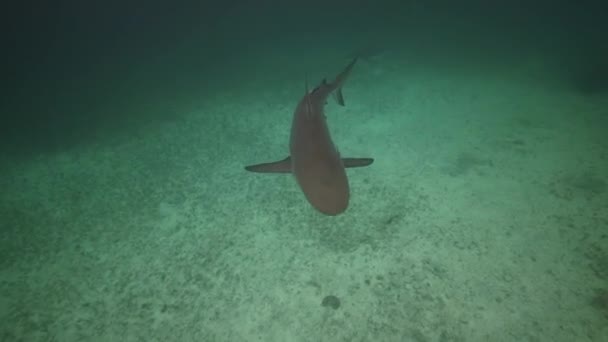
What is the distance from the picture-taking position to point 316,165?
3266 mm

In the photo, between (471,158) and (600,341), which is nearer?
(600,341)

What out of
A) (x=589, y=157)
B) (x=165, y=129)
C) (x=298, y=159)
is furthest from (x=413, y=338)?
(x=165, y=129)

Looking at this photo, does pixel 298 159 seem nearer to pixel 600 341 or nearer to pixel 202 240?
pixel 202 240

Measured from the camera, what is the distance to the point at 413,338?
2.86 metres

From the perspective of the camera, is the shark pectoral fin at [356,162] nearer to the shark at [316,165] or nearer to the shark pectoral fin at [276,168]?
the shark at [316,165]

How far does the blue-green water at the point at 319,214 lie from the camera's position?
3.12 metres

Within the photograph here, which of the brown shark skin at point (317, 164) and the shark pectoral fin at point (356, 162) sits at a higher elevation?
the brown shark skin at point (317, 164)

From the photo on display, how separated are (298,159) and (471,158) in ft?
10.4

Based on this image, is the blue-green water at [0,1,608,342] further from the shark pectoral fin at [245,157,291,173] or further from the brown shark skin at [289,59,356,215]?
the brown shark skin at [289,59,356,215]

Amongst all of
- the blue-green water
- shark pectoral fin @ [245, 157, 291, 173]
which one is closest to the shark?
shark pectoral fin @ [245, 157, 291, 173]

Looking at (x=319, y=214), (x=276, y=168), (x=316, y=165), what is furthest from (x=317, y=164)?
(x=319, y=214)

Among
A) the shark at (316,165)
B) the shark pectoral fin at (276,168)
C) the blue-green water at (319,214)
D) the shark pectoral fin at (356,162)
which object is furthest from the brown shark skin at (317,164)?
the blue-green water at (319,214)

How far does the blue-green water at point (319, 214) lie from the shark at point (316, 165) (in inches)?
34.3

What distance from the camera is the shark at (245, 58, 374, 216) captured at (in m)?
3.07
